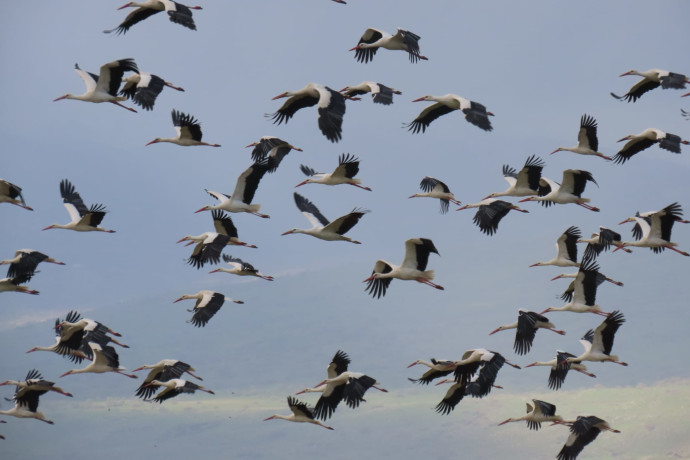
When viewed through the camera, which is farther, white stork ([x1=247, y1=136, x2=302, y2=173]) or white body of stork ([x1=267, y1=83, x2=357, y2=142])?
white stork ([x1=247, y1=136, x2=302, y2=173])

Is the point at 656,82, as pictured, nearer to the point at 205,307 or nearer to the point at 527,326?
the point at 527,326

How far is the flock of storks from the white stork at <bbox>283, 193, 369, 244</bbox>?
0.03 meters

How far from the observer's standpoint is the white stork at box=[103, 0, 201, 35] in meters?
28.1

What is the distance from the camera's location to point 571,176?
98.4 ft

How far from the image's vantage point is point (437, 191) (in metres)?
33.6

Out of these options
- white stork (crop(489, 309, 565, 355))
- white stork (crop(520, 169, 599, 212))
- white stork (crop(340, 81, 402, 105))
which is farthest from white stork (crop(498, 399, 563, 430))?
white stork (crop(340, 81, 402, 105))

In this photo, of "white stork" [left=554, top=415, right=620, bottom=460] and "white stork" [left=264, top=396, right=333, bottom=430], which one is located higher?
"white stork" [left=554, top=415, right=620, bottom=460]

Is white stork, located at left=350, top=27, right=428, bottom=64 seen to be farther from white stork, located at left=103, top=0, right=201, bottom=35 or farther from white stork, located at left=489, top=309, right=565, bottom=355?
white stork, located at left=489, top=309, right=565, bottom=355

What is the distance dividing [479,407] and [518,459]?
13571mm

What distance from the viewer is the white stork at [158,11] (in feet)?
92.3

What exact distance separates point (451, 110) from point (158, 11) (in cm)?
684

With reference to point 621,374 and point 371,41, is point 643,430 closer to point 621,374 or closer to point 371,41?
point 621,374

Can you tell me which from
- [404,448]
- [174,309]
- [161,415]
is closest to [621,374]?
[404,448]

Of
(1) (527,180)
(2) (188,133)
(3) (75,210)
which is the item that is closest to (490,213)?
(1) (527,180)
